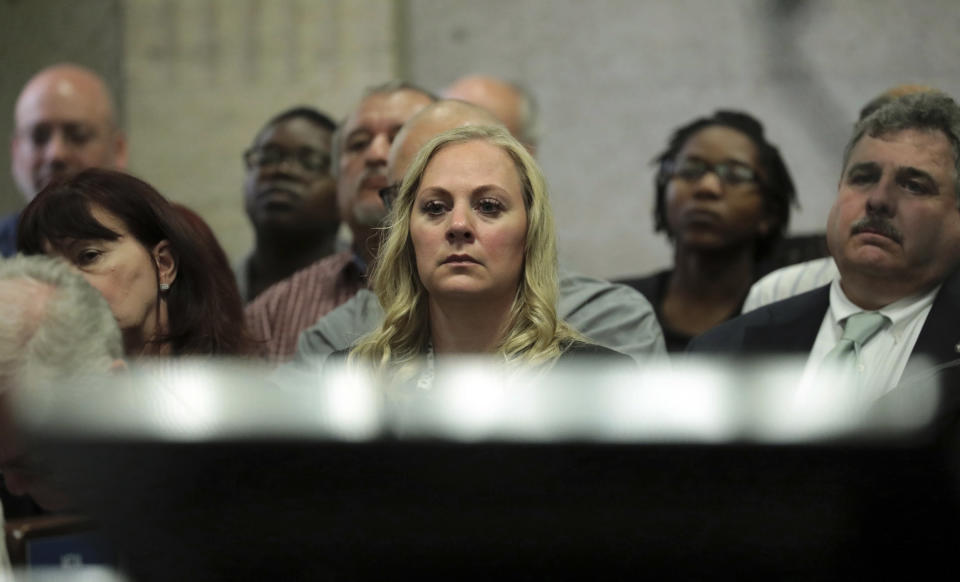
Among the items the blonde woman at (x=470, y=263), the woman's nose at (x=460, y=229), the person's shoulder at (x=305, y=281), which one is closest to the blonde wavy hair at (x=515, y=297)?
the blonde woman at (x=470, y=263)

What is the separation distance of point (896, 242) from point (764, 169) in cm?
113

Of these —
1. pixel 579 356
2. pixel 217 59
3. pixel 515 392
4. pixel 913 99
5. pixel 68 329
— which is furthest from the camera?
pixel 217 59

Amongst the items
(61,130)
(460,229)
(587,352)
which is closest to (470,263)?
(460,229)

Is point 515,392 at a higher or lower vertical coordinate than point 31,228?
lower

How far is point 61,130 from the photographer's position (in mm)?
3541

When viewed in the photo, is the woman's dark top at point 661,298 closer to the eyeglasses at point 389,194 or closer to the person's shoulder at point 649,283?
the person's shoulder at point 649,283

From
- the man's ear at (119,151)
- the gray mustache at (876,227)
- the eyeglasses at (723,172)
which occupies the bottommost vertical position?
the gray mustache at (876,227)

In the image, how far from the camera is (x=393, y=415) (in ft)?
2.80

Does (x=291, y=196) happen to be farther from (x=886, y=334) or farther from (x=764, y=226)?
(x=886, y=334)

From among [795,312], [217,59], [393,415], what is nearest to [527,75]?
[217,59]

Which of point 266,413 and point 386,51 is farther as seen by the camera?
point 386,51

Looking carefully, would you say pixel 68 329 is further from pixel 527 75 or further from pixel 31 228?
pixel 527 75

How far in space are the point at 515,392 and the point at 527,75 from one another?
12.6 ft

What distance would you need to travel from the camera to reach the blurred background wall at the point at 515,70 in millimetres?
4340
